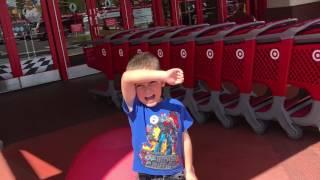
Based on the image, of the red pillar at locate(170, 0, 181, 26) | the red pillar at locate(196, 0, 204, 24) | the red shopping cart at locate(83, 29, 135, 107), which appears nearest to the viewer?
the red shopping cart at locate(83, 29, 135, 107)

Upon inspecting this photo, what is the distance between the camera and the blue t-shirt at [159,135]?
2.33m

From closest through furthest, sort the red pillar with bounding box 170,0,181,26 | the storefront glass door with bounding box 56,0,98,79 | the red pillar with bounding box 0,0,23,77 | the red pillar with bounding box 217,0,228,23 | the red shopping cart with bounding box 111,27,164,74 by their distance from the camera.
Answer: the red shopping cart with bounding box 111,27,164,74, the red pillar with bounding box 0,0,23,77, the storefront glass door with bounding box 56,0,98,79, the red pillar with bounding box 170,0,181,26, the red pillar with bounding box 217,0,228,23

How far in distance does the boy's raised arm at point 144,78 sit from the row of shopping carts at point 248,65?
2221 mm

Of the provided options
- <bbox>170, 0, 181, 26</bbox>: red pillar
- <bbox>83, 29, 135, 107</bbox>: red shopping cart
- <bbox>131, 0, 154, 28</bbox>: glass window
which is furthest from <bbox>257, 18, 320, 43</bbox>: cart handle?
<bbox>170, 0, 181, 26</bbox>: red pillar

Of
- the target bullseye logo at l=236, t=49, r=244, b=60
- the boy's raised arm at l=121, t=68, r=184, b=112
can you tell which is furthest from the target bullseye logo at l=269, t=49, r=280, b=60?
the boy's raised arm at l=121, t=68, r=184, b=112

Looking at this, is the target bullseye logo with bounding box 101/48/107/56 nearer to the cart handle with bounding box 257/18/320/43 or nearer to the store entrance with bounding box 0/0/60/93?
the cart handle with bounding box 257/18/320/43

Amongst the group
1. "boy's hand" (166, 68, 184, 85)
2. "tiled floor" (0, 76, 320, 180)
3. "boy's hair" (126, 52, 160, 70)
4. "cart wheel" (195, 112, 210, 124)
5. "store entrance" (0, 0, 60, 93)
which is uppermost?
"boy's hair" (126, 52, 160, 70)

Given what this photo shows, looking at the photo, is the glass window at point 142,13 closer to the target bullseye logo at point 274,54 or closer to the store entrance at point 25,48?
the store entrance at point 25,48

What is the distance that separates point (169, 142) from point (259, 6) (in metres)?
11.6

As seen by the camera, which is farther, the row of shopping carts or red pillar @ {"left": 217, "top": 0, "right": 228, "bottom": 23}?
red pillar @ {"left": 217, "top": 0, "right": 228, "bottom": 23}

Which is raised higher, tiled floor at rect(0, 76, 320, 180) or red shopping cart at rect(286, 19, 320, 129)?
red shopping cart at rect(286, 19, 320, 129)

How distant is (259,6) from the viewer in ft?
42.9

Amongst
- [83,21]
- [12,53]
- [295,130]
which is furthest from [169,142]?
[83,21]

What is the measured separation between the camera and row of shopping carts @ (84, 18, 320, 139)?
4.02m
